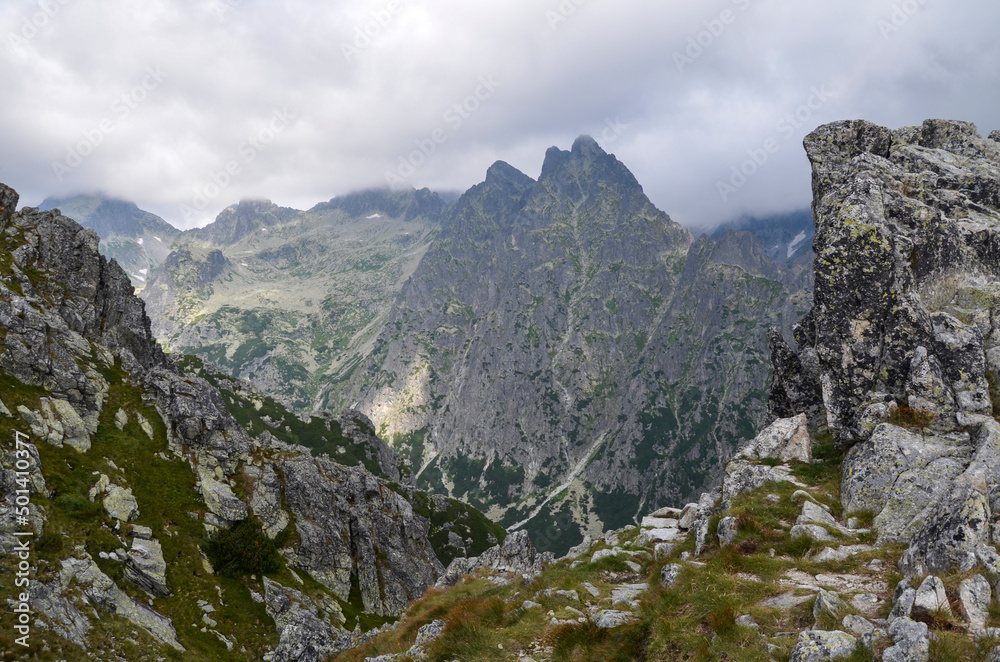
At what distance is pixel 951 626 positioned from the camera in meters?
9.63

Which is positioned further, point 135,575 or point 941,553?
point 135,575

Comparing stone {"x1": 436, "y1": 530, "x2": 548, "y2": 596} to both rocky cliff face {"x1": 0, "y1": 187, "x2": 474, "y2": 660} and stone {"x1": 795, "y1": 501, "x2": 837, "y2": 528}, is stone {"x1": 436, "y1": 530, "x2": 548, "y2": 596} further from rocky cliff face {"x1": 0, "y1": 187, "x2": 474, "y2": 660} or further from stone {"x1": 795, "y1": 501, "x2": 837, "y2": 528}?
stone {"x1": 795, "y1": 501, "x2": 837, "y2": 528}

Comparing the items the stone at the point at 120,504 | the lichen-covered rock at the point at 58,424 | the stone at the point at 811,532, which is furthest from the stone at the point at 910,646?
the lichen-covered rock at the point at 58,424

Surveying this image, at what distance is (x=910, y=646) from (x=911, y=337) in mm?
20280

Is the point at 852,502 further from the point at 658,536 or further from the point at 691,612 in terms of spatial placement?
the point at 691,612

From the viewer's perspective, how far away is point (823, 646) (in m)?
9.52

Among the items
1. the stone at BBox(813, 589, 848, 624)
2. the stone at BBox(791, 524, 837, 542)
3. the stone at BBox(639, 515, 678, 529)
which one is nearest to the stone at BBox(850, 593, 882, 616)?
the stone at BBox(813, 589, 848, 624)

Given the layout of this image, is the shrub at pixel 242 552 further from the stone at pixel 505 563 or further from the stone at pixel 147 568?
the stone at pixel 505 563

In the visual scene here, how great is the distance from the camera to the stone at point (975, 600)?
9.72 meters

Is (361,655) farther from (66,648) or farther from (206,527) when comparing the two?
(206,527)

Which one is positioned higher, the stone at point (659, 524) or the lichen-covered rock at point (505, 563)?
→ the stone at point (659, 524)

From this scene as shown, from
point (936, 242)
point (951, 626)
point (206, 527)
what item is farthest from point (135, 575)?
point (936, 242)

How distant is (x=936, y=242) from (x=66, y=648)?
54.4 meters

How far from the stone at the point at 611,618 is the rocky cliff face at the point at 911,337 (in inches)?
322
